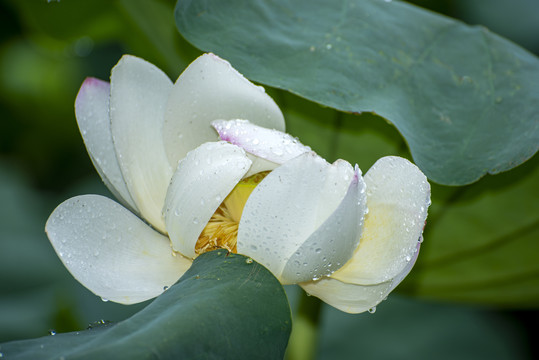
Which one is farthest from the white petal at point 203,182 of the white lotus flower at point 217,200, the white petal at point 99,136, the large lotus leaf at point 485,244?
the large lotus leaf at point 485,244

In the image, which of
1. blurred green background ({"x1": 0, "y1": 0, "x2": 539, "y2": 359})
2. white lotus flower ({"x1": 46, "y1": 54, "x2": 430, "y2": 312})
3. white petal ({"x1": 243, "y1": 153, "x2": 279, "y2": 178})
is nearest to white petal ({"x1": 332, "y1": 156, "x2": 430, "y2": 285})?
white lotus flower ({"x1": 46, "y1": 54, "x2": 430, "y2": 312})

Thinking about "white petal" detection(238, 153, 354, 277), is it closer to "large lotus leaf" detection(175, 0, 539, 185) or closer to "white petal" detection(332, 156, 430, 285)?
"white petal" detection(332, 156, 430, 285)

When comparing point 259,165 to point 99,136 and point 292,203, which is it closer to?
point 292,203

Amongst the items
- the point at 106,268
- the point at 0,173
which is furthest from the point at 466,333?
the point at 0,173

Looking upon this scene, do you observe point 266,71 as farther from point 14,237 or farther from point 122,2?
point 14,237

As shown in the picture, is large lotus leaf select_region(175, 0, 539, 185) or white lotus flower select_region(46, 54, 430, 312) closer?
white lotus flower select_region(46, 54, 430, 312)

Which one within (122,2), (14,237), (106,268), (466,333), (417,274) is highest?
(122,2)

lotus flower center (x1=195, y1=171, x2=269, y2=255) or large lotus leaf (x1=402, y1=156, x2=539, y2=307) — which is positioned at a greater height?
lotus flower center (x1=195, y1=171, x2=269, y2=255)

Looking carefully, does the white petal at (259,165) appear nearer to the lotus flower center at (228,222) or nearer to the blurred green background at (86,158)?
the lotus flower center at (228,222)
